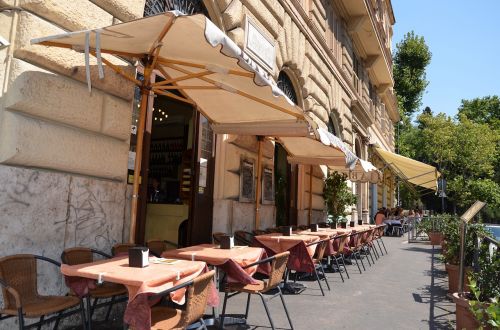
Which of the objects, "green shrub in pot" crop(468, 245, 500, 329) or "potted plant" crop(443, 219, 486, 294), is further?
"potted plant" crop(443, 219, 486, 294)

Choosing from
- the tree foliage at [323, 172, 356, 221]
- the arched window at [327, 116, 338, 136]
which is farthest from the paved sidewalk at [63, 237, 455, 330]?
the arched window at [327, 116, 338, 136]

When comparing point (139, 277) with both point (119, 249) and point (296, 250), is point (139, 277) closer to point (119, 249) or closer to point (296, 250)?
point (119, 249)

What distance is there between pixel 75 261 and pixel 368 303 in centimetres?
378

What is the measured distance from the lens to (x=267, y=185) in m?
9.10

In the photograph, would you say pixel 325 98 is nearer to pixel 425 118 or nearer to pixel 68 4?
pixel 68 4

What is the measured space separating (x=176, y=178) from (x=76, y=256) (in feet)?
17.5

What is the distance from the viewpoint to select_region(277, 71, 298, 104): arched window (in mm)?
9852

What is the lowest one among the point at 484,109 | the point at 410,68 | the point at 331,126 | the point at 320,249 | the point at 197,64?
the point at 320,249

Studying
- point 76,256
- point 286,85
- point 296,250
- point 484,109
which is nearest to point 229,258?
point 76,256

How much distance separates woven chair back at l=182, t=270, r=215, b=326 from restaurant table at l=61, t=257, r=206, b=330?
0.22 metres

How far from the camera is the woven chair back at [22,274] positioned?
322 cm

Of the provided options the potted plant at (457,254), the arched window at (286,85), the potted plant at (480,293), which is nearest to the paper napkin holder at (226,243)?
the potted plant at (480,293)

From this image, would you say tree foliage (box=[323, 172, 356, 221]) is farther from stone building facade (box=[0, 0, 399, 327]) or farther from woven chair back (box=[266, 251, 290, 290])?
woven chair back (box=[266, 251, 290, 290])

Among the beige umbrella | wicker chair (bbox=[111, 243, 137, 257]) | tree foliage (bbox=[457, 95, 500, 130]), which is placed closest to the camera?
the beige umbrella
